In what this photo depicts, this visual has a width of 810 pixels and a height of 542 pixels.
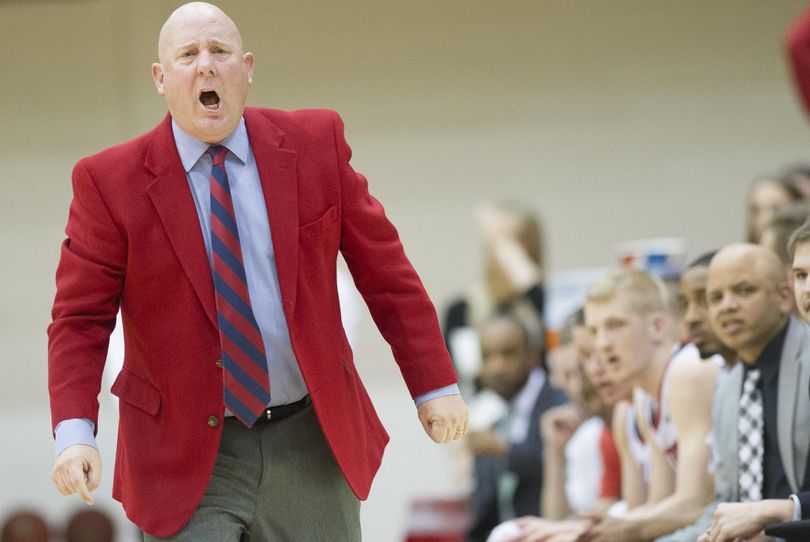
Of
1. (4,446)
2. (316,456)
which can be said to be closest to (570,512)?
(316,456)

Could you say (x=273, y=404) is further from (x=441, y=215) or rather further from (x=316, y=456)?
(x=441, y=215)

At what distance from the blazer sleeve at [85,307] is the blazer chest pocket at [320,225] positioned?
1.36 ft

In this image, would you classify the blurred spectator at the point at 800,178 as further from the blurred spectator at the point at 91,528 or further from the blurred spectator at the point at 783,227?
the blurred spectator at the point at 91,528

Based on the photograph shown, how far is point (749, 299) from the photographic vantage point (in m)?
3.82

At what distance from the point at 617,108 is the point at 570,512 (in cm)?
456

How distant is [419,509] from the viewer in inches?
336

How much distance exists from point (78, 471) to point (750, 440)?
1918 mm

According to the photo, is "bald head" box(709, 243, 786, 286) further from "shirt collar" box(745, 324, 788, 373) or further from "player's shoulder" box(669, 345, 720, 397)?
"player's shoulder" box(669, 345, 720, 397)

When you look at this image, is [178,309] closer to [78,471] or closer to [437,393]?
[78,471]

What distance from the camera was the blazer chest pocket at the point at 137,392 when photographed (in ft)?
9.85

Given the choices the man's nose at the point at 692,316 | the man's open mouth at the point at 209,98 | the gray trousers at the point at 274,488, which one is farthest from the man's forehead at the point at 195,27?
the man's nose at the point at 692,316

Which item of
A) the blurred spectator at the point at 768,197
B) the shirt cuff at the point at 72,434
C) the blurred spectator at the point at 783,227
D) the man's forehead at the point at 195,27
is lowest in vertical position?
the shirt cuff at the point at 72,434

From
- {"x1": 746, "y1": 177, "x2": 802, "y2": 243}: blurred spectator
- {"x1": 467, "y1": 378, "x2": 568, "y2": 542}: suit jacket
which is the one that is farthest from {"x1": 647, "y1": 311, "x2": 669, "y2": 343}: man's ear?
{"x1": 467, "y1": 378, "x2": 568, "y2": 542}: suit jacket

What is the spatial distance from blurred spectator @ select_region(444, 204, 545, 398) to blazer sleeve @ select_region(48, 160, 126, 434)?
4315 millimetres
